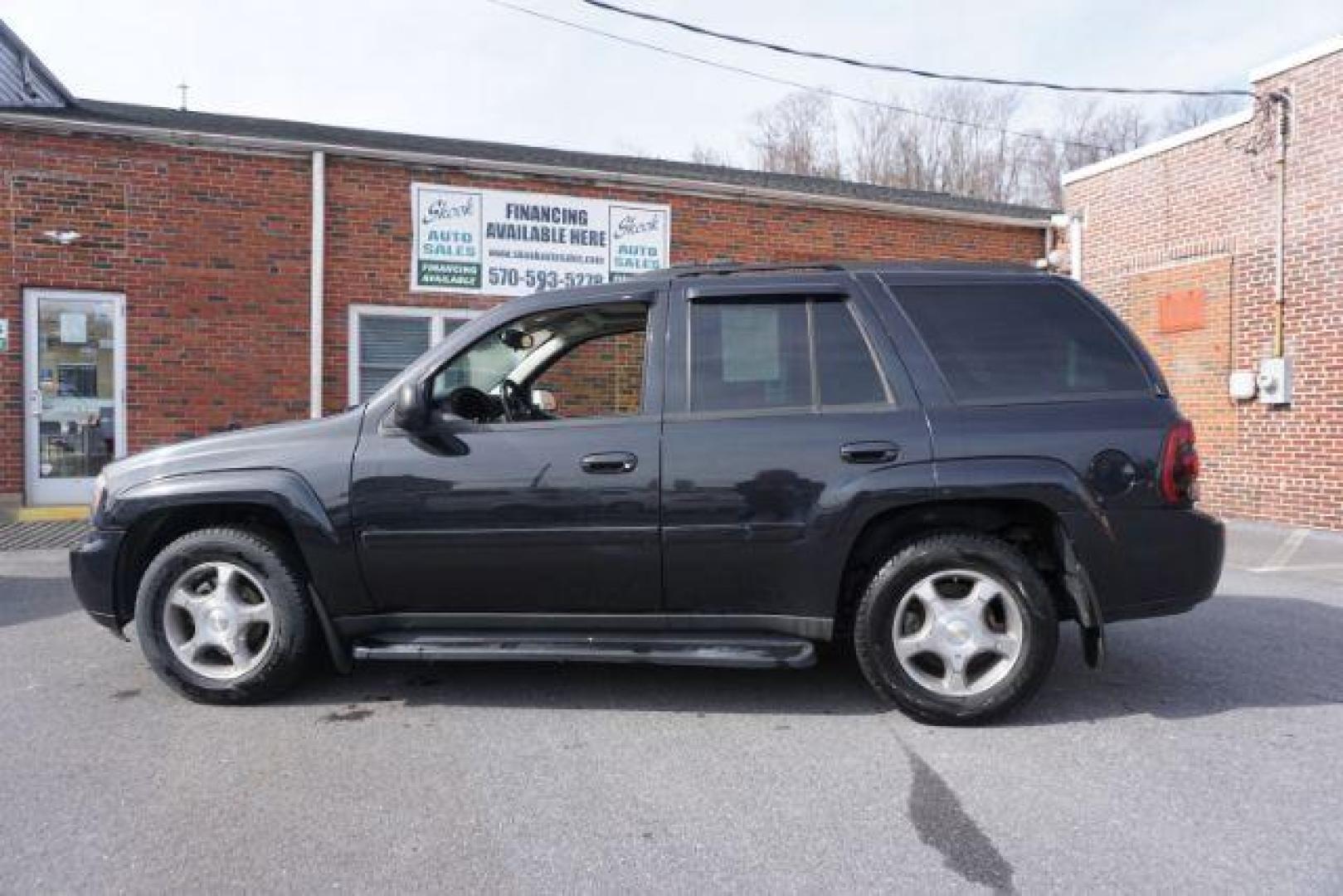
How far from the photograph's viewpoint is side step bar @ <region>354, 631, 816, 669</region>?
3402 mm

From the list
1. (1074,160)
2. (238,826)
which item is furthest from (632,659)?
(1074,160)

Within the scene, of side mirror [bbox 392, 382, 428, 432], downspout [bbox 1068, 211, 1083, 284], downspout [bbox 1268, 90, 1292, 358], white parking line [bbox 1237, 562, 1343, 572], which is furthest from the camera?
downspout [bbox 1068, 211, 1083, 284]

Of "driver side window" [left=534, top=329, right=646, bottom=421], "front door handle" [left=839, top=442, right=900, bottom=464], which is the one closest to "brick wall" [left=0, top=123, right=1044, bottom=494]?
"driver side window" [left=534, top=329, right=646, bottom=421]

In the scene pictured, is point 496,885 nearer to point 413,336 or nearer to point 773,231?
point 413,336

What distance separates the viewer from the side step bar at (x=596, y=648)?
340 cm

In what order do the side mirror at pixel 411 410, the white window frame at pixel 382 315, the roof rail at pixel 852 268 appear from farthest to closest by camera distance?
1. the white window frame at pixel 382 315
2. the roof rail at pixel 852 268
3. the side mirror at pixel 411 410

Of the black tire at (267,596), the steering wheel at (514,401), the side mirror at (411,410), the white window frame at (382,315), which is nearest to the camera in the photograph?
the side mirror at (411,410)

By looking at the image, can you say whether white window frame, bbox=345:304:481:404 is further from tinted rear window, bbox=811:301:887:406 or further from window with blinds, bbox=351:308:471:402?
tinted rear window, bbox=811:301:887:406

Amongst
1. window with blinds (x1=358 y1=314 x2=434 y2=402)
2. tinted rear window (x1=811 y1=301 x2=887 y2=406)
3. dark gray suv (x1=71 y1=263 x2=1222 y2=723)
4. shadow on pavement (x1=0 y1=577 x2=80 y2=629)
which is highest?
window with blinds (x1=358 y1=314 x2=434 y2=402)

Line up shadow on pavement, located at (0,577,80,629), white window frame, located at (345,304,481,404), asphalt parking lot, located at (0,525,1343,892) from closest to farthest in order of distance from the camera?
asphalt parking lot, located at (0,525,1343,892) < shadow on pavement, located at (0,577,80,629) < white window frame, located at (345,304,481,404)

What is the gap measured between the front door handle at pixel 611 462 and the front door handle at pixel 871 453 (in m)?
0.83

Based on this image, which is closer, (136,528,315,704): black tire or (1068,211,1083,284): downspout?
(136,528,315,704): black tire

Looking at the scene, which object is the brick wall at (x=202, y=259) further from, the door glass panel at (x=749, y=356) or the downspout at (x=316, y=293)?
the door glass panel at (x=749, y=356)

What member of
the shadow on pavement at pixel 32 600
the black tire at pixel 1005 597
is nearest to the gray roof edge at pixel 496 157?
the shadow on pavement at pixel 32 600
